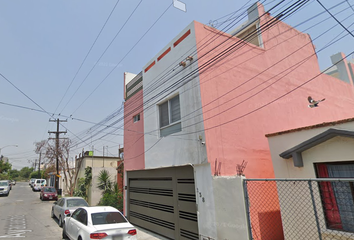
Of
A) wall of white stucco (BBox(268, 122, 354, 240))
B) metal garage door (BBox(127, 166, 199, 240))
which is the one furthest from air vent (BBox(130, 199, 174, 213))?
wall of white stucco (BBox(268, 122, 354, 240))

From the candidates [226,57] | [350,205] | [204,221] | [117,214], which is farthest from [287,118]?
[117,214]

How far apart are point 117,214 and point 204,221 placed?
286cm

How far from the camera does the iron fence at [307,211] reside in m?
4.96

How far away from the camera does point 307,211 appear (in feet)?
18.0

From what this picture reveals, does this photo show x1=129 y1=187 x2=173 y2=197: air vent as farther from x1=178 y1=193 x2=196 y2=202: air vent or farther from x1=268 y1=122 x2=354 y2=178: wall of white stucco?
x1=268 y1=122 x2=354 y2=178: wall of white stucco

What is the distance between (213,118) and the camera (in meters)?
7.26

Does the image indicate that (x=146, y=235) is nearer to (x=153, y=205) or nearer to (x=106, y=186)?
(x=153, y=205)

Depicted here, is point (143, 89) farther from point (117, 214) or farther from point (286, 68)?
point (286, 68)

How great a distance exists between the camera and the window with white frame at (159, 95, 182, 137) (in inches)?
334

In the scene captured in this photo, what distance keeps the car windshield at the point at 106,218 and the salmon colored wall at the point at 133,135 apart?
3.52 metres

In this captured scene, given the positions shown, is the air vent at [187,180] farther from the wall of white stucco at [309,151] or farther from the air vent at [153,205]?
the wall of white stucco at [309,151]

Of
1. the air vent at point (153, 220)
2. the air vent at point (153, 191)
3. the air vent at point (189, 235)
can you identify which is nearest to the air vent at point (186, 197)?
the air vent at point (153, 191)

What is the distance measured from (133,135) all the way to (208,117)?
5716 mm

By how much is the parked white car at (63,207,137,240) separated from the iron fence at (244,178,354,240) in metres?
3.55
